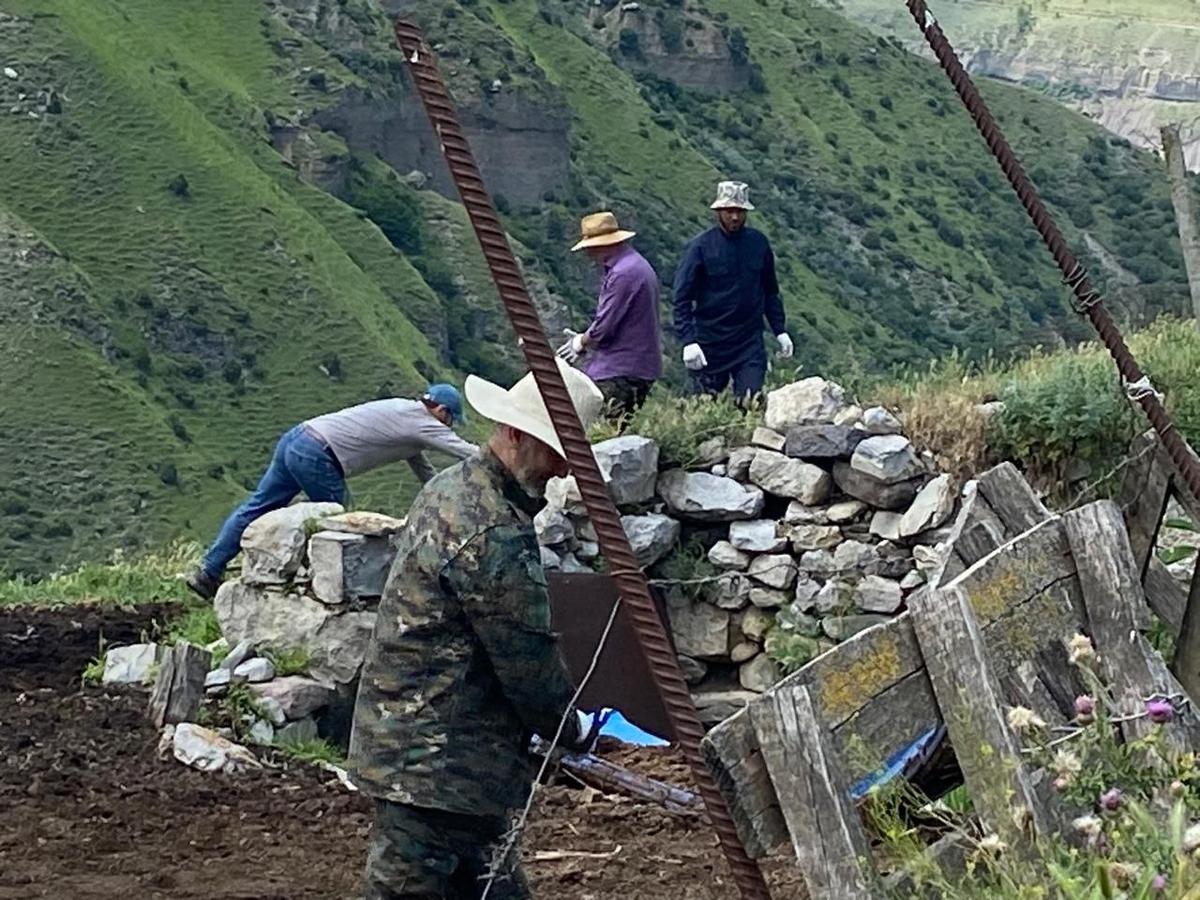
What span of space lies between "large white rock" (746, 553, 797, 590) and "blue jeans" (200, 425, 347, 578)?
2.30m

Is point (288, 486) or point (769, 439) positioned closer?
point (769, 439)

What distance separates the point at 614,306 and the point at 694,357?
781 mm

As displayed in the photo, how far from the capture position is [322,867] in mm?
6953

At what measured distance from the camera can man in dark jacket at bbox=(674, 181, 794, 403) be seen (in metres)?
10.8

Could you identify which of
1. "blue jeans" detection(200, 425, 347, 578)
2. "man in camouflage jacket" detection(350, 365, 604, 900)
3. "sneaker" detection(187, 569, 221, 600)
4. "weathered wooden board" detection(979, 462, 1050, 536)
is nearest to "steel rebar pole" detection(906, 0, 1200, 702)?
"weathered wooden board" detection(979, 462, 1050, 536)

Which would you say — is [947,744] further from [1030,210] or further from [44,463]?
[44,463]

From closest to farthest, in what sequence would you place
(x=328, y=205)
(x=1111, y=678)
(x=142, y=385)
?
(x=1111, y=678), (x=142, y=385), (x=328, y=205)

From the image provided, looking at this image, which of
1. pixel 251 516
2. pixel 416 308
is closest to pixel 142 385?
pixel 416 308

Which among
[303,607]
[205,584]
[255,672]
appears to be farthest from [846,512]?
Result: [205,584]

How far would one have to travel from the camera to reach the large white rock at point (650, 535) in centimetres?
931

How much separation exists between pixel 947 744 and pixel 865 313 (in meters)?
68.6

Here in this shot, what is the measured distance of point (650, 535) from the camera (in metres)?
9.32

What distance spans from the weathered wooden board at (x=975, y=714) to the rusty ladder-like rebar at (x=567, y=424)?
0.42 m

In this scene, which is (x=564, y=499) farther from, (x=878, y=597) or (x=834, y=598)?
(x=878, y=597)
